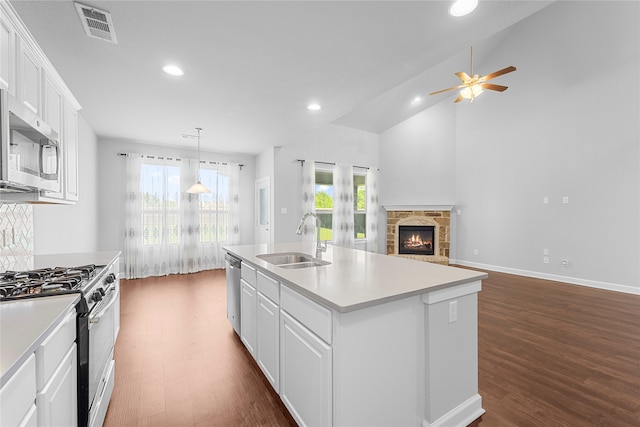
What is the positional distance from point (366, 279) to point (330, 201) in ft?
15.9

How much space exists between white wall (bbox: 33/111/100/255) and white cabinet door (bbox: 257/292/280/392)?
7.62 ft

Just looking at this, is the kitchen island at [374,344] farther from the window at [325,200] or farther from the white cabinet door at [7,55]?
the window at [325,200]

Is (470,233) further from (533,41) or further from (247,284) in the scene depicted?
(247,284)

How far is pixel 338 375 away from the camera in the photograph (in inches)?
47.3

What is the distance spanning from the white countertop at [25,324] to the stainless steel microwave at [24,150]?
56cm

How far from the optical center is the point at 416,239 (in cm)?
663

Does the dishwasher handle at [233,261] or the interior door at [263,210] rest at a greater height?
the interior door at [263,210]

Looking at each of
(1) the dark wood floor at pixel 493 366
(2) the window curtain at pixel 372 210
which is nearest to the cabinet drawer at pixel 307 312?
(1) the dark wood floor at pixel 493 366

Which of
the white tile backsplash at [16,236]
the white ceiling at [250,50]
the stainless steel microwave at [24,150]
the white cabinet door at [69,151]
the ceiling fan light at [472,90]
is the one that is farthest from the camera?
the ceiling fan light at [472,90]

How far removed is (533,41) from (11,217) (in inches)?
296

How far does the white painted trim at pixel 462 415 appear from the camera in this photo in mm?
1501

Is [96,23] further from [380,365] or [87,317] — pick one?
[380,365]

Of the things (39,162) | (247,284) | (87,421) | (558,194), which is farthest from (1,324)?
(558,194)

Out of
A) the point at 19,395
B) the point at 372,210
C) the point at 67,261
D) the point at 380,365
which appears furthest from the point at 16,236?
the point at 372,210
